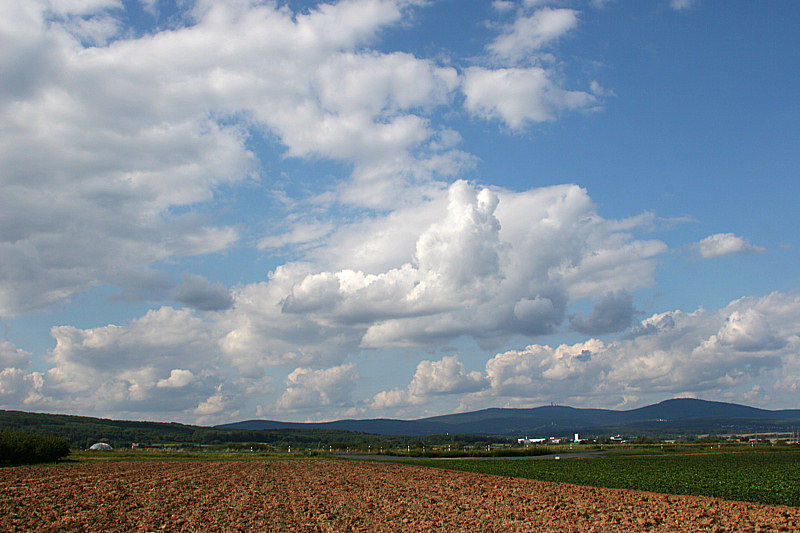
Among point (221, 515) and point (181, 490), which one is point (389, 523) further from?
point (181, 490)

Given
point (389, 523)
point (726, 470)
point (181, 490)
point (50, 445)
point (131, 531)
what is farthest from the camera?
point (50, 445)

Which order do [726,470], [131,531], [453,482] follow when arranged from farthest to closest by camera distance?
[726,470] → [453,482] → [131,531]

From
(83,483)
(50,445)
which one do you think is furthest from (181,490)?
(50,445)

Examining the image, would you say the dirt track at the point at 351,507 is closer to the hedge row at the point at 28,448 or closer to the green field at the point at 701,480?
the green field at the point at 701,480

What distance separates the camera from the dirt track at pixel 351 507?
85.4 ft

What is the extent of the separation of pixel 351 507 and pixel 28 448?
49107 millimetres

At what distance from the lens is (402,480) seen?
157 feet

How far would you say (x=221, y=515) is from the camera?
1133 inches

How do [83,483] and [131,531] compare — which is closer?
[131,531]

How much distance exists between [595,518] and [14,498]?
2722cm

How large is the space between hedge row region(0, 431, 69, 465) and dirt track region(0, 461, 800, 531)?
914 inches

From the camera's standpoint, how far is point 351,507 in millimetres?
31969

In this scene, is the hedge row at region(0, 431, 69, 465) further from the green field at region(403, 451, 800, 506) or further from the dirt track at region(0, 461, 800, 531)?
the green field at region(403, 451, 800, 506)

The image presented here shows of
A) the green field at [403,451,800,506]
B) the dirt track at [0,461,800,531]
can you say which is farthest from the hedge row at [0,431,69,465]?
the green field at [403,451,800,506]
